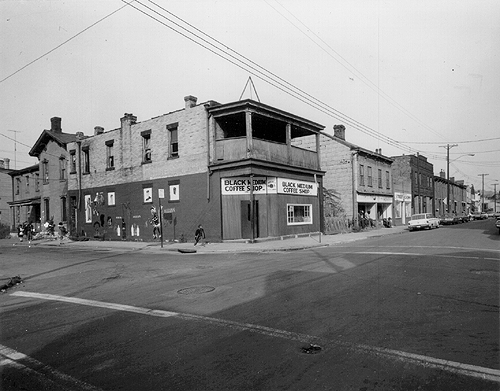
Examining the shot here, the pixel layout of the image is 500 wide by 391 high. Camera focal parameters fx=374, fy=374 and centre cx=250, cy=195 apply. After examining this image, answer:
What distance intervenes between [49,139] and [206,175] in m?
21.6

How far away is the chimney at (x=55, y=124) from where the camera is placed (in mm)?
37469

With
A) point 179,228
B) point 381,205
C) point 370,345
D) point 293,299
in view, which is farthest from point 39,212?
point 370,345

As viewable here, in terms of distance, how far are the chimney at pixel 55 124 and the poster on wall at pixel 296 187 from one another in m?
26.1

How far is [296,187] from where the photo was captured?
25.1 metres

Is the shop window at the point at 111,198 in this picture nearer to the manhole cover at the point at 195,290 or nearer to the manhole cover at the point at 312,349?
the manhole cover at the point at 195,290

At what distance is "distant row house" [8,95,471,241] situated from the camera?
22109 mm

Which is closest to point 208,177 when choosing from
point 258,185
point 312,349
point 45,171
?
point 258,185

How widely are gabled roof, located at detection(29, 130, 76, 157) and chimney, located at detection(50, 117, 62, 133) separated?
0.94 meters

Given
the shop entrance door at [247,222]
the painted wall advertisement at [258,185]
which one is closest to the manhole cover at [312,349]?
the shop entrance door at [247,222]

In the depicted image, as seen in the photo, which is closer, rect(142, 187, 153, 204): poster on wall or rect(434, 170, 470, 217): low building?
rect(142, 187, 153, 204): poster on wall

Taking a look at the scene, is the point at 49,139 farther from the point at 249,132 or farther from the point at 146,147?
the point at 249,132

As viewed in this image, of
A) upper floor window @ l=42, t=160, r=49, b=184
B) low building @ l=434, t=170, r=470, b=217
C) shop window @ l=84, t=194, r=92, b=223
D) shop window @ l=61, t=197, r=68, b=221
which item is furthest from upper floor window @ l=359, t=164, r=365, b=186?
upper floor window @ l=42, t=160, r=49, b=184

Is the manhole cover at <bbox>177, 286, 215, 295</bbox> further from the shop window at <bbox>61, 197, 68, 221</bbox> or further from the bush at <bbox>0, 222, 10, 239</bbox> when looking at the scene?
the bush at <bbox>0, 222, 10, 239</bbox>

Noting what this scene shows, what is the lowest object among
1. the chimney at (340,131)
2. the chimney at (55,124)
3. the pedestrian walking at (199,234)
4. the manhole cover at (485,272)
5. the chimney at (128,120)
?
the manhole cover at (485,272)
